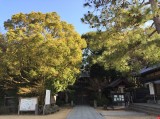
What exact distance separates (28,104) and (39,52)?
4355mm

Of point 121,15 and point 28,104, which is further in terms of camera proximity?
point 28,104

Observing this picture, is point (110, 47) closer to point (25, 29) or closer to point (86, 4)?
point (86, 4)

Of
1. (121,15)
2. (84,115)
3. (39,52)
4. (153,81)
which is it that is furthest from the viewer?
(153,81)

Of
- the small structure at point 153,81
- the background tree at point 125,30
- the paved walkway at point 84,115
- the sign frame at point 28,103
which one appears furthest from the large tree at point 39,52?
the background tree at point 125,30

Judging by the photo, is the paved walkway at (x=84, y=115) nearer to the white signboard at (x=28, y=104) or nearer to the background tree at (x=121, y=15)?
the white signboard at (x=28, y=104)

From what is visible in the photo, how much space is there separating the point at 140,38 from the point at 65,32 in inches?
558

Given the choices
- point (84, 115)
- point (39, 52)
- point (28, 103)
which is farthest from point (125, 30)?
point (28, 103)

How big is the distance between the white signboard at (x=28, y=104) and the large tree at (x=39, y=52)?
32.1 inches

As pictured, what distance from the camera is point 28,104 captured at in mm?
19031

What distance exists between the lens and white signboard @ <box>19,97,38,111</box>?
18906 mm

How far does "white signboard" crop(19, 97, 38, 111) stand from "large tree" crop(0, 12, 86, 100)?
2.68 feet

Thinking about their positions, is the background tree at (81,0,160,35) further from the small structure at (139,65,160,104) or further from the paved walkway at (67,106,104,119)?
the small structure at (139,65,160,104)

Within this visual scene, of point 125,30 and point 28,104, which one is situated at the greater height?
point 125,30

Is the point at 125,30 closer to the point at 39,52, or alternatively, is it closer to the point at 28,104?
the point at 39,52
